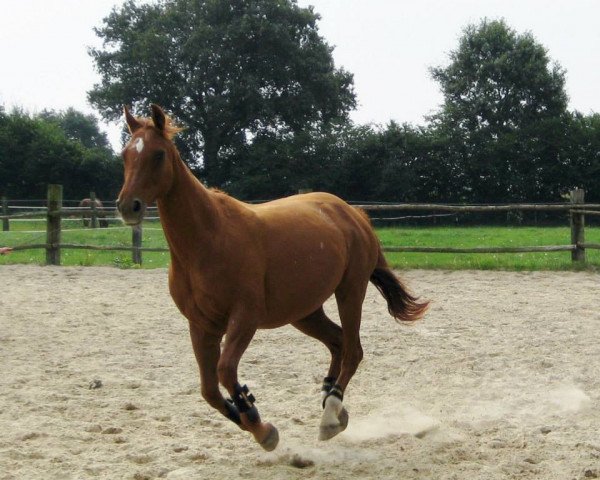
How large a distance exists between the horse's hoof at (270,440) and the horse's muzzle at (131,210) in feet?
4.11

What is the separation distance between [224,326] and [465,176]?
26.2 metres

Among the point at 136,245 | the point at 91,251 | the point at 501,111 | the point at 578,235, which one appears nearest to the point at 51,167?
the point at 91,251

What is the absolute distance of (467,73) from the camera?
112 feet

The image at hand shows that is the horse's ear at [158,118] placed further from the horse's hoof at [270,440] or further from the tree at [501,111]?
the tree at [501,111]

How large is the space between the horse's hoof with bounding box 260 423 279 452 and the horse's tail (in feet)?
5.92

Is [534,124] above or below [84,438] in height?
above

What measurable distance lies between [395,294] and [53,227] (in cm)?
954

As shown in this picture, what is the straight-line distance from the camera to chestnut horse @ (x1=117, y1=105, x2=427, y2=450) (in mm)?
3691

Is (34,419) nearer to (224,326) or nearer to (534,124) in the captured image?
(224,326)

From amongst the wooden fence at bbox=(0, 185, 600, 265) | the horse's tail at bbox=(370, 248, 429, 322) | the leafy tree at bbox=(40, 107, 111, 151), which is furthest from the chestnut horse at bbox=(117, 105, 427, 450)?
the leafy tree at bbox=(40, 107, 111, 151)

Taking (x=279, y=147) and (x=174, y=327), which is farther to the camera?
(x=279, y=147)

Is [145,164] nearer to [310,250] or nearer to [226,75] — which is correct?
[310,250]

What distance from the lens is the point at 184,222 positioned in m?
3.83

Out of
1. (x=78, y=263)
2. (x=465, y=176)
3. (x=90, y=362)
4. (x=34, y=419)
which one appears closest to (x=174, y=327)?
(x=90, y=362)
